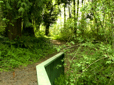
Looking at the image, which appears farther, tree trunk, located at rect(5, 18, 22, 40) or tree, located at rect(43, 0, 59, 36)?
tree, located at rect(43, 0, 59, 36)

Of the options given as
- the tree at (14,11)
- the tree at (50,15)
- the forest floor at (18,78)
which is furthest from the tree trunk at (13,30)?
the forest floor at (18,78)

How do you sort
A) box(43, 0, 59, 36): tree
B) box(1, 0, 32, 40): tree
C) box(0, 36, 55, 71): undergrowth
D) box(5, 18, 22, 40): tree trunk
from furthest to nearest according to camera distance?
box(43, 0, 59, 36): tree, box(5, 18, 22, 40): tree trunk, box(1, 0, 32, 40): tree, box(0, 36, 55, 71): undergrowth

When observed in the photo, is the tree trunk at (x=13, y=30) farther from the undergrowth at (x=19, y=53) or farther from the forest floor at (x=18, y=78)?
the forest floor at (x=18, y=78)

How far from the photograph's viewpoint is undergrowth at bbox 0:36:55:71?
751 centimetres

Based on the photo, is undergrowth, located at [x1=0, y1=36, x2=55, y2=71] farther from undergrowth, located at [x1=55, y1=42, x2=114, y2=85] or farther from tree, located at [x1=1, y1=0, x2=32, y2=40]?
undergrowth, located at [x1=55, y1=42, x2=114, y2=85]

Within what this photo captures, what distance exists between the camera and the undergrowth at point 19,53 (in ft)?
24.7

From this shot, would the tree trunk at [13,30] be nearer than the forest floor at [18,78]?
No

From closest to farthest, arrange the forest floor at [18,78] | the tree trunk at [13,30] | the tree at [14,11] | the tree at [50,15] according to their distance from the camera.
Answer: the forest floor at [18,78] → the tree at [14,11] → the tree trunk at [13,30] → the tree at [50,15]

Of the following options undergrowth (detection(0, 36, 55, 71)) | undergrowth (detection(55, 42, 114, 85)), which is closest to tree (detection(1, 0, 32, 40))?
undergrowth (detection(0, 36, 55, 71))

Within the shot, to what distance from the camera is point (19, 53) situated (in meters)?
9.04

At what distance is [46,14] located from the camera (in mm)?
13352

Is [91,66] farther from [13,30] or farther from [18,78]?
[13,30]

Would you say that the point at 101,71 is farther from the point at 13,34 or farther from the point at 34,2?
the point at 13,34

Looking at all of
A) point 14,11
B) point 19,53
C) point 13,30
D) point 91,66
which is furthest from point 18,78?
point 13,30
